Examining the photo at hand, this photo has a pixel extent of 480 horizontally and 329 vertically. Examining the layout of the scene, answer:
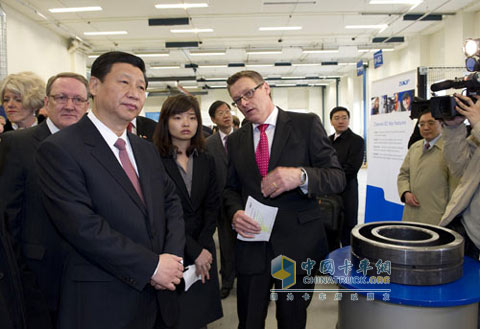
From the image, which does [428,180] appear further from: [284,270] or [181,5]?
[181,5]

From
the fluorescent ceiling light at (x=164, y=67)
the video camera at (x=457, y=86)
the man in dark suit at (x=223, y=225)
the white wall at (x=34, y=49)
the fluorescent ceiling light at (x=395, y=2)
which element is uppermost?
the fluorescent ceiling light at (x=395, y=2)

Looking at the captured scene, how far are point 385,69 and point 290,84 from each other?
261 inches

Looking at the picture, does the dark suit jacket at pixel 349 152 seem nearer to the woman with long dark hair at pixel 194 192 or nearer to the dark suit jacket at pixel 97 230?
the woman with long dark hair at pixel 194 192

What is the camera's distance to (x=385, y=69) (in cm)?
1250

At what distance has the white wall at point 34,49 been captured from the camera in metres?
7.47

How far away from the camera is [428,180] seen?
108 inches

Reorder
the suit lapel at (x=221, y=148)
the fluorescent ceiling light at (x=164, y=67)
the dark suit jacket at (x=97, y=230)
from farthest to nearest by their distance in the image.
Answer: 1. the fluorescent ceiling light at (x=164, y=67)
2. the suit lapel at (x=221, y=148)
3. the dark suit jacket at (x=97, y=230)

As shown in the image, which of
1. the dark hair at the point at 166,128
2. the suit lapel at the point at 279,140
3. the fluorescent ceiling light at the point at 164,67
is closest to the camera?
the suit lapel at the point at 279,140

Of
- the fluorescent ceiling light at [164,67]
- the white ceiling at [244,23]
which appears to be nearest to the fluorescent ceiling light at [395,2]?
the white ceiling at [244,23]

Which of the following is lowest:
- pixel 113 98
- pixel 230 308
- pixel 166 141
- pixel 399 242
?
pixel 230 308

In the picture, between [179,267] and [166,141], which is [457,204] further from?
[166,141]

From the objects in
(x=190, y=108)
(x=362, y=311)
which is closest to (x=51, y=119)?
(x=190, y=108)

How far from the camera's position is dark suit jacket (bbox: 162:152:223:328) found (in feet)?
6.47

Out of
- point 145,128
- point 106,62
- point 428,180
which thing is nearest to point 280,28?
point 145,128
